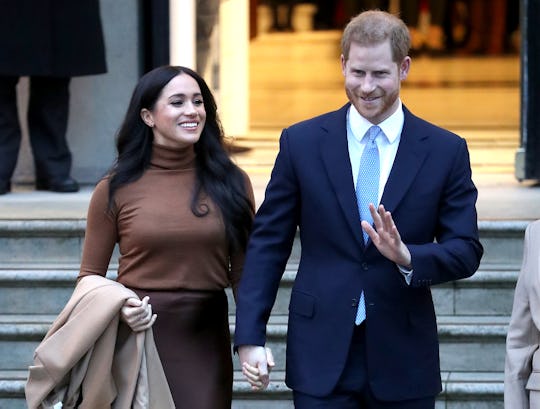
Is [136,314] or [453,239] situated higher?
[453,239]

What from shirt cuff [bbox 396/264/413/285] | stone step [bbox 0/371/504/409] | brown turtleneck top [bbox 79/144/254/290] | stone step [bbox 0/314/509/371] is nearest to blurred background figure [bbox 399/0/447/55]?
stone step [bbox 0/314/509/371]

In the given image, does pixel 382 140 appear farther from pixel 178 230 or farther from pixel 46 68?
pixel 46 68

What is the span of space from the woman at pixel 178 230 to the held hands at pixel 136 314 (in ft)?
0.72

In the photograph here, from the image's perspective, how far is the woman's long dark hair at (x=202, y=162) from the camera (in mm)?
4711

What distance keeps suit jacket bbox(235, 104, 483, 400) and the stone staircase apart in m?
1.89

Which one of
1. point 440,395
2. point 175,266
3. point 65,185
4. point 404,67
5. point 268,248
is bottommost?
point 440,395

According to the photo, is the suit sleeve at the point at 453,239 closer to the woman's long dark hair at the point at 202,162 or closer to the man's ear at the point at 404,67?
the man's ear at the point at 404,67

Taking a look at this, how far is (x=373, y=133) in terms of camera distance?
13.8ft

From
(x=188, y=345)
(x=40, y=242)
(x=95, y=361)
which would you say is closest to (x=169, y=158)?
(x=188, y=345)

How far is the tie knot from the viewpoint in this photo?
13.8ft

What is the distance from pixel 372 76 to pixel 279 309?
266cm

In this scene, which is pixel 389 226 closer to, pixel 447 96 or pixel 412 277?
pixel 412 277

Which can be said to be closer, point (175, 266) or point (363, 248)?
point (363, 248)

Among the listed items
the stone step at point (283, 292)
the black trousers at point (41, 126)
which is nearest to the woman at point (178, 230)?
the stone step at point (283, 292)
